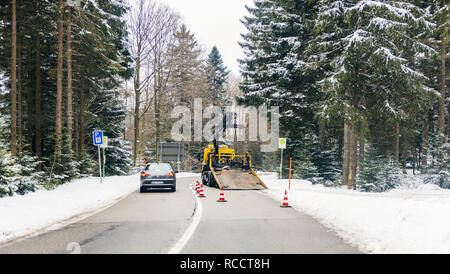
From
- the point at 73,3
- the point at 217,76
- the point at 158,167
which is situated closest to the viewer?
the point at 158,167

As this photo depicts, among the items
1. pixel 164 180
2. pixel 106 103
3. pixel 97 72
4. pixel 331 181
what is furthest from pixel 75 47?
pixel 331 181

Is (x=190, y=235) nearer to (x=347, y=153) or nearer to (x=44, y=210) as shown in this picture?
(x=44, y=210)

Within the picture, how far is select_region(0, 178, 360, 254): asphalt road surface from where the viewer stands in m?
6.25

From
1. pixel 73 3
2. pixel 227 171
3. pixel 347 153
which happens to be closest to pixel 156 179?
pixel 227 171

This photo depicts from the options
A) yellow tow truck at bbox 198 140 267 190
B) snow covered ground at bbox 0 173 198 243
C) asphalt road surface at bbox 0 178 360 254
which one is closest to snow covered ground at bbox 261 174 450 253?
asphalt road surface at bbox 0 178 360 254

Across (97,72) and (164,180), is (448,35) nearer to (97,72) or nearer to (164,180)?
(164,180)

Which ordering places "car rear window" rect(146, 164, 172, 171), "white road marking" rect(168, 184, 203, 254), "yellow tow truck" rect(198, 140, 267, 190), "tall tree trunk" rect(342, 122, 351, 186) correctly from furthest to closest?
"tall tree trunk" rect(342, 122, 351, 186), "yellow tow truck" rect(198, 140, 267, 190), "car rear window" rect(146, 164, 172, 171), "white road marking" rect(168, 184, 203, 254)

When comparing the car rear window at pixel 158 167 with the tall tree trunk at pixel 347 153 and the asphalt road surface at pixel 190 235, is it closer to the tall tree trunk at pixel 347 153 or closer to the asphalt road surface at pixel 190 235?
the asphalt road surface at pixel 190 235

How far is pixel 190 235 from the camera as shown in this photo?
7434 mm

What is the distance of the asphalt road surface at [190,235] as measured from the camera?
20.5 ft

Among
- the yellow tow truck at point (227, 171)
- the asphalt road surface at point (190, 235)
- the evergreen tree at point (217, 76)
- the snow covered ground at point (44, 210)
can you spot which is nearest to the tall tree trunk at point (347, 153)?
the yellow tow truck at point (227, 171)

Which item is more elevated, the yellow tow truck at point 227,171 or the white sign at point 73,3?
the white sign at point 73,3

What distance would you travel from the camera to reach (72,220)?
9750 millimetres

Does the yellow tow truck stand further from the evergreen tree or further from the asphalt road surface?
the evergreen tree
